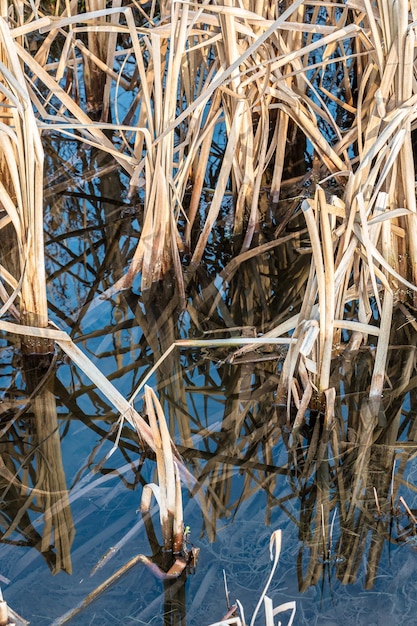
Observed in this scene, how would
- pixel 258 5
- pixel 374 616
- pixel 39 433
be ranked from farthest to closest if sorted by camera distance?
pixel 258 5 < pixel 39 433 < pixel 374 616

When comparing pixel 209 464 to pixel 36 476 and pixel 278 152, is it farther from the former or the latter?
pixel 278 152

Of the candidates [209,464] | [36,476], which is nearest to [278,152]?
[209,464]

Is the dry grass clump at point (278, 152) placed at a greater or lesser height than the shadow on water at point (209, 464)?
greater

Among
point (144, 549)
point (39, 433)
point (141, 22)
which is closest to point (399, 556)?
point (144, 549)

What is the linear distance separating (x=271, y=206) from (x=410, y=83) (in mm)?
1191

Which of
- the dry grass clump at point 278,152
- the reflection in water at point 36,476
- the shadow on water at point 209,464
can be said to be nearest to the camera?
the shadow on water at point 209,464

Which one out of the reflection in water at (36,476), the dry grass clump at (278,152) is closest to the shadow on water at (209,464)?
the reflection in water at (36,476)

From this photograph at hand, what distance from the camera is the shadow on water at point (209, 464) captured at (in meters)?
1.84

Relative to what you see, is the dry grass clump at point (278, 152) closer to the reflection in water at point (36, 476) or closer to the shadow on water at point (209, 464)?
the shadow on water at point (209, 464)

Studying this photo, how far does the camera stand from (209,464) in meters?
2.23

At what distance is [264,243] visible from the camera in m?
3.15

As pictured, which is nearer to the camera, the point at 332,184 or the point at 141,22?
the point at 332,184

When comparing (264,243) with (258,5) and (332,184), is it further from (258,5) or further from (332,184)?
(258,5)

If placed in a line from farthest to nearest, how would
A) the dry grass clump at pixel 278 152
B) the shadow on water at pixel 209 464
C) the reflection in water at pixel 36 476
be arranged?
the dry grass clump at pixel 278 152
the reflection in water at pixel 36 476
the shadow on water at pixel 209 464
